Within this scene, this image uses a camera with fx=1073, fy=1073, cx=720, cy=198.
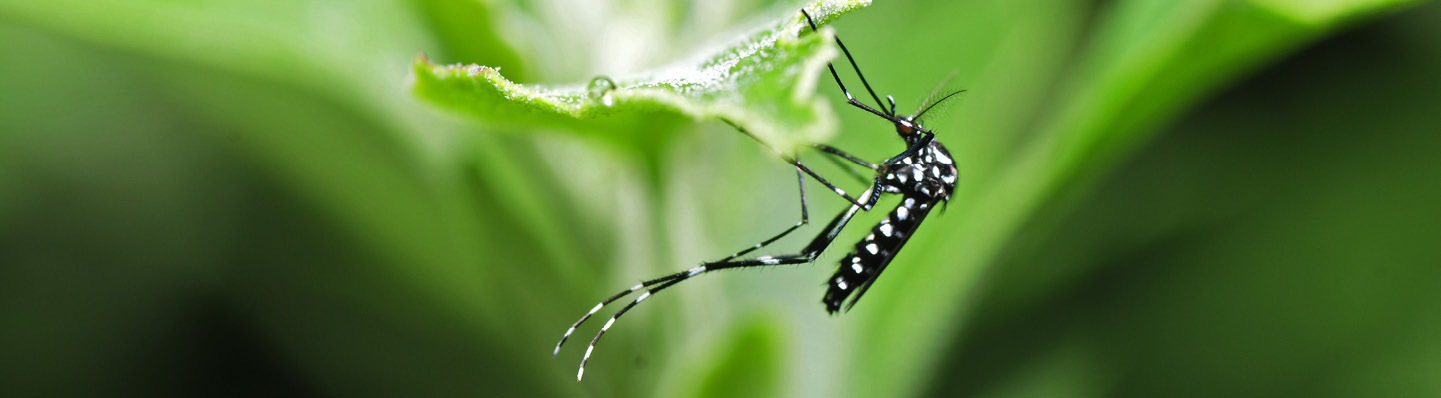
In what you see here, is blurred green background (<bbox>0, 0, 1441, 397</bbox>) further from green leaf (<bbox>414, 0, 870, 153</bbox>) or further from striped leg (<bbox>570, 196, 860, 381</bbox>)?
green leaf (<bbox>414, 0, 870, 153</bbox>)

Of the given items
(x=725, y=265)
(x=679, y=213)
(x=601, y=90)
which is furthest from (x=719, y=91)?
(x=725, y=265)

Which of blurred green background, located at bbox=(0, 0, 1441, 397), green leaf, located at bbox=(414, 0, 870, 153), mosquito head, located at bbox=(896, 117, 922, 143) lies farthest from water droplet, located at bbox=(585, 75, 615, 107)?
mosquito head, located at bbox=(896, 117, 922, 143)

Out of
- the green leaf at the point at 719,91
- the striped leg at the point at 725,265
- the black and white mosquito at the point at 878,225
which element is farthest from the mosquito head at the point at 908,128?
the green leaf at the point at 719,91

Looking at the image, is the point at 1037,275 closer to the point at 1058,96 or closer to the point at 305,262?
the point at 1058,96

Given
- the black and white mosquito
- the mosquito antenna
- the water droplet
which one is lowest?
the water droplet

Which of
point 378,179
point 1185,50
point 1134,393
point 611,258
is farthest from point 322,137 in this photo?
point 1134,393

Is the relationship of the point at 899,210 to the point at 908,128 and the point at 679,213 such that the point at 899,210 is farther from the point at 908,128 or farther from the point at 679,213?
the point at 679,213

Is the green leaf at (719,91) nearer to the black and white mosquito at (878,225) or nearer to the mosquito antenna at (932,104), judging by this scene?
the black and white mosquito at (878,225)
